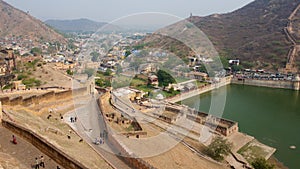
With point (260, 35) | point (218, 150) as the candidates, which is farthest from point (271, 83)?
point (260, 35)

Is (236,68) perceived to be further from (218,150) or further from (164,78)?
(218,150)

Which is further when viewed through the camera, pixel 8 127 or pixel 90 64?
pixel 90 64

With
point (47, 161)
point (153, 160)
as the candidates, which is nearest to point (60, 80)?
point (153, 160)

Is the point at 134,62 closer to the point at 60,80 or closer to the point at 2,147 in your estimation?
the point at 60,80

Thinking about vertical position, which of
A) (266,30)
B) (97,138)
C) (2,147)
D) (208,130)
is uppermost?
(266,30)

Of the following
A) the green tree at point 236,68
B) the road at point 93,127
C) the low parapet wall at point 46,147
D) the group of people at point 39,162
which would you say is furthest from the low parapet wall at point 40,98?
the green tree at point 236,68

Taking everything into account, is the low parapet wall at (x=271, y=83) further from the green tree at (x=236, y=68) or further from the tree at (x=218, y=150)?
the tree at (x=218, y=150)
